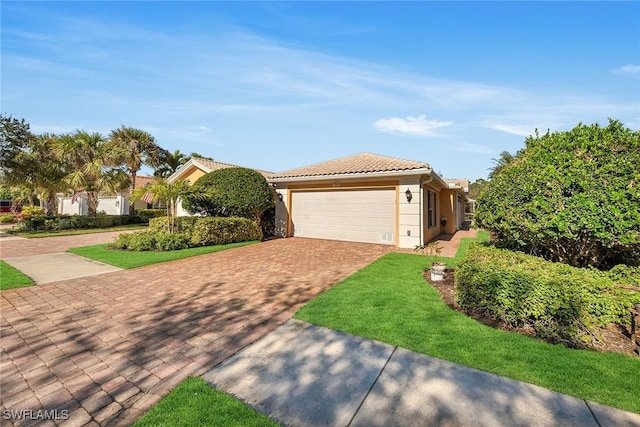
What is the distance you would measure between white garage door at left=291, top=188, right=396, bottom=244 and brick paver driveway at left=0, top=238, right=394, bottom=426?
4.75 metres

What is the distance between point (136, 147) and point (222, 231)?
19.7 metres

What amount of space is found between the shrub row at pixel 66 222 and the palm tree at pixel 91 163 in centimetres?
81

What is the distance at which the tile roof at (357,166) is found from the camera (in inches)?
439

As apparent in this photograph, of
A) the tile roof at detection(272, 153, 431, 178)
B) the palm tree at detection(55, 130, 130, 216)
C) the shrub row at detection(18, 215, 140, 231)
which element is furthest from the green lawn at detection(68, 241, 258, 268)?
the shrub row at detection(18, 215, 140, 231)

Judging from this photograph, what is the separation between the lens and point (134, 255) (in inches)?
359

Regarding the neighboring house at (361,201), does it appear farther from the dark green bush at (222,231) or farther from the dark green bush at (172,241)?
the dark green bush at (172,241)

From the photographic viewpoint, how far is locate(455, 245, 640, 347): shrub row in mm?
3426

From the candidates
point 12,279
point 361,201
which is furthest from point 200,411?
point 361,201

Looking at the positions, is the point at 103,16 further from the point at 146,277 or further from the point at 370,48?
the point at 370,48

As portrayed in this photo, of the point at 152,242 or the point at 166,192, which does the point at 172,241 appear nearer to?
the point at 152,242

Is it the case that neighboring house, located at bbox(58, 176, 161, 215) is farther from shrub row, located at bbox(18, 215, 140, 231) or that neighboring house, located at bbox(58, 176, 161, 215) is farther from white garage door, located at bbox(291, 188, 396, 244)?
white garage door, located at bbox(291, 188, 396, 244)

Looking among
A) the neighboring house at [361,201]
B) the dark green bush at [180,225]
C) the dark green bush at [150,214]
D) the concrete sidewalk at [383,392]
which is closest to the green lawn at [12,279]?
the dark green bush at [180,225]

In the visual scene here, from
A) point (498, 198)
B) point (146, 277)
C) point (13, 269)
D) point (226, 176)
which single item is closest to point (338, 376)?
point (498, 198)

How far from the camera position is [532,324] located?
372cm
